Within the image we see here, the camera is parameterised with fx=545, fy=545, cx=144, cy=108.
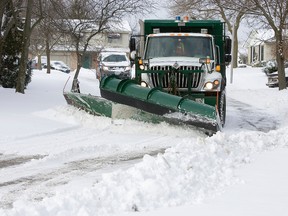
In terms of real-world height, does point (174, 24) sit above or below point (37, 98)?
above

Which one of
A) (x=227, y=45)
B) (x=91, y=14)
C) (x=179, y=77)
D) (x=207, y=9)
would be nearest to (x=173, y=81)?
(x=179, y=77)

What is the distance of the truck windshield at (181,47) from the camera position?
40.3 feet

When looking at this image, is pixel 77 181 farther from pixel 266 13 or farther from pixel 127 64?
pixel 127 64

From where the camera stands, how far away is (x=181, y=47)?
40.4 feet

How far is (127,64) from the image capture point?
105 feet

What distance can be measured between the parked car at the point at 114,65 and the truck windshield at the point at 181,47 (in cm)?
1819

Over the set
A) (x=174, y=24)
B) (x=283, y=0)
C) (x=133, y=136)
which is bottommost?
(x=133, y=136)

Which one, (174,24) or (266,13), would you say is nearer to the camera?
(174,24)

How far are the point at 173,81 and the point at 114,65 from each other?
66.3 feet

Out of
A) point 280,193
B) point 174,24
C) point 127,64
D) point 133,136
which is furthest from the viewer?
point 127,64

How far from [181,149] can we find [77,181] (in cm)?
174

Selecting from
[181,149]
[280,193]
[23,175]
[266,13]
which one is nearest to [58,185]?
[23,175]

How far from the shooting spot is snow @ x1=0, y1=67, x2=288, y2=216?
4.96 m

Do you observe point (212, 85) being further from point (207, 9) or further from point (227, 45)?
point (207, 9)
